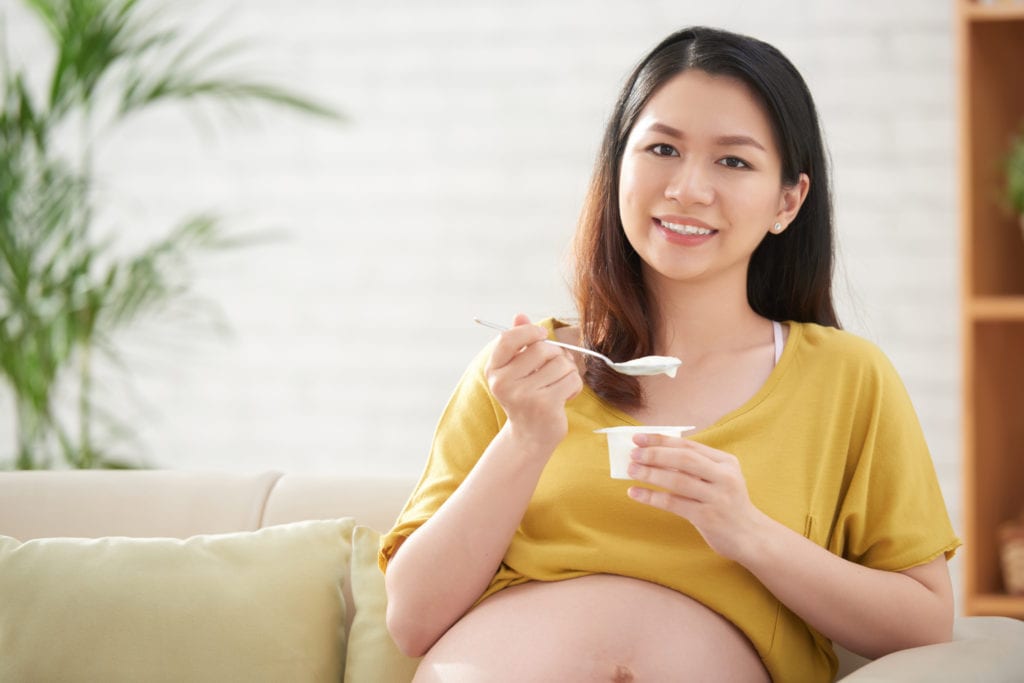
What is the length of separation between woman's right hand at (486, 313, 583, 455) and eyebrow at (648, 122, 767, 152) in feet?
1.19

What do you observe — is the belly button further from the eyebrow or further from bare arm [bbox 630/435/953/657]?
the eyebrow

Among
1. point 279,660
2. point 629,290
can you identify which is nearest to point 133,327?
point 279,660

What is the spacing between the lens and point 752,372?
1716 millimetres

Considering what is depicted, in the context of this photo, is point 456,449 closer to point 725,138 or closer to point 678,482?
point 678,482

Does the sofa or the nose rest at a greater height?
the nose

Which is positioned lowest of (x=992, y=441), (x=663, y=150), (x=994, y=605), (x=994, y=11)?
(x=994, y=605)

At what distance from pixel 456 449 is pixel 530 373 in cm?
28

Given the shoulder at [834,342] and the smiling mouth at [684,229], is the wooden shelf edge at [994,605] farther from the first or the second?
the smiling mouth at [684,229]

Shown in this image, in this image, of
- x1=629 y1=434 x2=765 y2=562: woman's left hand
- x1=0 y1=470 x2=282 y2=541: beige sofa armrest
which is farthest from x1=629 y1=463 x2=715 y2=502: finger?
x1=0 y1=470 x2=282 y2=541: beige sofa armrest

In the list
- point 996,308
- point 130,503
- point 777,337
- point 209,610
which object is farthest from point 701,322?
point 996,308

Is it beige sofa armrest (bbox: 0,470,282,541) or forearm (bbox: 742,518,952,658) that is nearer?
forearm (bbox: 742,518,952,658)

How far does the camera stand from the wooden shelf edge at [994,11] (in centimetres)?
276

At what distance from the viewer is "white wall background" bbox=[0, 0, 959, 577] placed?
11.9 feet

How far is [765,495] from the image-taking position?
160 cm
